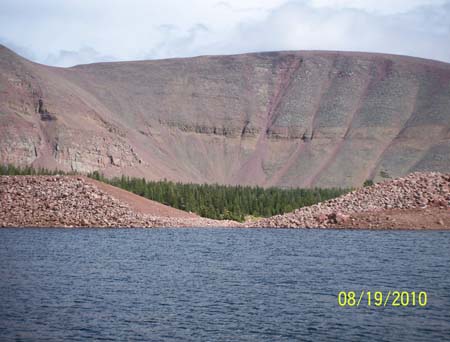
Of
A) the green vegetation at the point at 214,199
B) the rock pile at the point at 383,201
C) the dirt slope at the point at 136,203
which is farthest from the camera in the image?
the green vegetation at the point at 214,199

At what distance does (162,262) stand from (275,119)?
5573 inches

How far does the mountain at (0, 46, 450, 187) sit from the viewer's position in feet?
461

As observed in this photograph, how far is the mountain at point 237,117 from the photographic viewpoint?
140 metres

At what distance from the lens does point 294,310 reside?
26016 millimetres

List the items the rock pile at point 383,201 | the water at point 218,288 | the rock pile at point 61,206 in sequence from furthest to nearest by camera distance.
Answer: the rock pile at point 61,206
the rock pile at point 383,201
the water at point 218,288

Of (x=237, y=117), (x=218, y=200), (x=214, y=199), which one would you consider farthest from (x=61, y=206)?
(x=237, y=117)

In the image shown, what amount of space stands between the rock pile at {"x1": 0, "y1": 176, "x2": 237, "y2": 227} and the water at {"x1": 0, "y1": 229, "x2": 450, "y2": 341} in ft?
59.6

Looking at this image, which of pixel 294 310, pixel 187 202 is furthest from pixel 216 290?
pixel 187 202

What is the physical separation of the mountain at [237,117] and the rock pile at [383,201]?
7355 cm

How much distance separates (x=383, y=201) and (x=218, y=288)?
39346mm

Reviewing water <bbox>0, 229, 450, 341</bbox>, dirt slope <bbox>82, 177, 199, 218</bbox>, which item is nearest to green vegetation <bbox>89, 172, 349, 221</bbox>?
dirt slope <bbox>82, 177, 199, 218</bbox>
